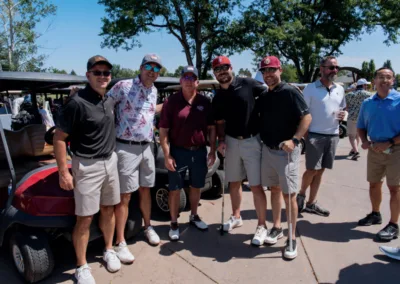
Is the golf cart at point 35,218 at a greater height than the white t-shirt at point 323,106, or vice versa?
the white t-shirt at point 323,106

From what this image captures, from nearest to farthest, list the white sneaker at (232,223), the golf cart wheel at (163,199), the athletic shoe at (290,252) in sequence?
the athletic shoe at (290,252)
the white sneaker at (232,223)
the golf cart wheel at (163,199)

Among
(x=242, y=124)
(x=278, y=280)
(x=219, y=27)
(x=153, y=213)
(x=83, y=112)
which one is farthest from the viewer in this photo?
(x=219, y=27)

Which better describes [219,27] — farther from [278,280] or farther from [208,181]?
Result: [278,280]

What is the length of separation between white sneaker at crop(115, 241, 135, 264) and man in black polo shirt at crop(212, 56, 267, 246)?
4.40ft

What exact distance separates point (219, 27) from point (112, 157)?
63.1 ft

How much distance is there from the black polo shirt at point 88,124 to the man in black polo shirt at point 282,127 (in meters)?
1.61

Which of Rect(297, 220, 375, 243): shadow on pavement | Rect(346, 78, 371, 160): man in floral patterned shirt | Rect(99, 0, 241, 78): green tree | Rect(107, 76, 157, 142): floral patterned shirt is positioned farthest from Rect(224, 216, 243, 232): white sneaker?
Rect(99, 0, 241, 78): green tree

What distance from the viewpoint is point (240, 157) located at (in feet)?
11.2

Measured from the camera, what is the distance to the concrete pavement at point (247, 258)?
2.78 m

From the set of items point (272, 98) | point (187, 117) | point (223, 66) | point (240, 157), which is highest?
point (223, 66)

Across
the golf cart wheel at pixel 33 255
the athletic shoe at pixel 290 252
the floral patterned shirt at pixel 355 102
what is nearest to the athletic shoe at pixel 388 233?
the athletic shoe at pixel 290 252

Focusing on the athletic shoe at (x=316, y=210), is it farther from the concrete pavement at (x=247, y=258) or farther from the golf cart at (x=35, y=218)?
the golf cart at (x=35, y=218)

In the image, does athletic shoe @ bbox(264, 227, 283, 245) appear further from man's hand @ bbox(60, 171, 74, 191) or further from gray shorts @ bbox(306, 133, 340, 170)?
man's hand @ bbox(60, 171, 74, 191)

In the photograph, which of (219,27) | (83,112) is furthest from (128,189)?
(219,27)
